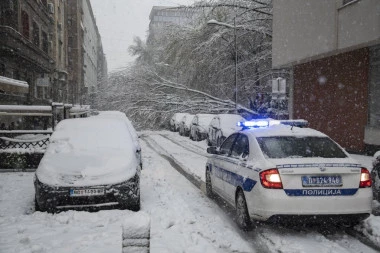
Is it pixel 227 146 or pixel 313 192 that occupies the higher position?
pixel 227 146

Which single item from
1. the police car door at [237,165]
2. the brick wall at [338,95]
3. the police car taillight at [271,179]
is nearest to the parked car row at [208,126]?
the brick wall at [338,95]

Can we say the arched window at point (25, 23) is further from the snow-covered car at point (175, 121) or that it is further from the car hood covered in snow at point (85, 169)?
the car hood covered in snow at point (85, 169)

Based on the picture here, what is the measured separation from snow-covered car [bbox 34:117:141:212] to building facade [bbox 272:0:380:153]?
8961mm

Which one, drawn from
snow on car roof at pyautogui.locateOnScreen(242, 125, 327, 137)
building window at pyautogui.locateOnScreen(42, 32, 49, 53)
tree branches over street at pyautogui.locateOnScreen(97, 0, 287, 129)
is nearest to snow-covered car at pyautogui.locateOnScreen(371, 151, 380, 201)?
snow on car roof at pyautogui.locateOnScreen(242, 125, 327, 137)

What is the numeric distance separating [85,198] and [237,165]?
7.99 ft

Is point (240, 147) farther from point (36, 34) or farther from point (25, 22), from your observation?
point (36, 34)

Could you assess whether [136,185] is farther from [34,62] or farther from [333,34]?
[34,62]

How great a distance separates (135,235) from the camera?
141 inches

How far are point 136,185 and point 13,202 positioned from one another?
8.65 feet

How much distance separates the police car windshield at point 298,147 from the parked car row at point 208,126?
10.5 meters

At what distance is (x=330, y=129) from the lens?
1711cm

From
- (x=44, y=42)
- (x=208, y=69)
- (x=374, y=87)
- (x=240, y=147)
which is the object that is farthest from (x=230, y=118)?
(x=44, y=42)

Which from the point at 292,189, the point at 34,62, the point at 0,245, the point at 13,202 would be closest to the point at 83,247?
the point at 0,245

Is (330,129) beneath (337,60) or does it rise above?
beneath
